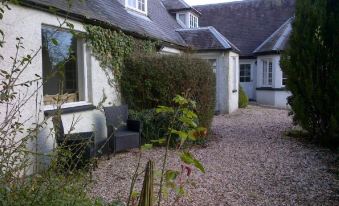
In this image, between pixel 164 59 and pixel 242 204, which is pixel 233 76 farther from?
pixel 242 204

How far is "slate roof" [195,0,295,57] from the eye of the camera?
23672 mm

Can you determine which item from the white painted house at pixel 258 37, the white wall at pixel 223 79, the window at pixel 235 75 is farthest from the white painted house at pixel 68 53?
the white painted house at pixel 258 37

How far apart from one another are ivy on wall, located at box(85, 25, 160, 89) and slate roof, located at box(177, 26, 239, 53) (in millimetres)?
6037

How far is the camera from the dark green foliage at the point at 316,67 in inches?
341

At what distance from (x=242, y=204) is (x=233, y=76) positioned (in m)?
14.0

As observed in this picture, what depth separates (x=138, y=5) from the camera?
48.6 ft

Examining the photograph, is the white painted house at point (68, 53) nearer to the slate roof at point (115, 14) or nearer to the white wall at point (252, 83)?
the slate roof at point (115, 14)

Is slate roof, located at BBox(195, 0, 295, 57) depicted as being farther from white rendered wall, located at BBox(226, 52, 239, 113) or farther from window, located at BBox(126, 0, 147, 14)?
window, located at BBox(126, 0, 147, 14)

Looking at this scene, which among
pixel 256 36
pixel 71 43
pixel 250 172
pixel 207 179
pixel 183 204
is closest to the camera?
A: pixel 183 204

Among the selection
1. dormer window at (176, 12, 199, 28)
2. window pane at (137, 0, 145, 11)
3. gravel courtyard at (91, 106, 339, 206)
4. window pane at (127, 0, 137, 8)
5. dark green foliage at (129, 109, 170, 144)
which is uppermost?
dormer window at (176, 12, 199, 28)

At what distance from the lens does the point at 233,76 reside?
1838 centimetres

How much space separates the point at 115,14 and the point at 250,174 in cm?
687

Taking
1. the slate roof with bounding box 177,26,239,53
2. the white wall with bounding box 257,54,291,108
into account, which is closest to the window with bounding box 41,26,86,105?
the slate roof with bounding box 177,26,239,53

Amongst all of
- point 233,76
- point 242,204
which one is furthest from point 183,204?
point 233,76
